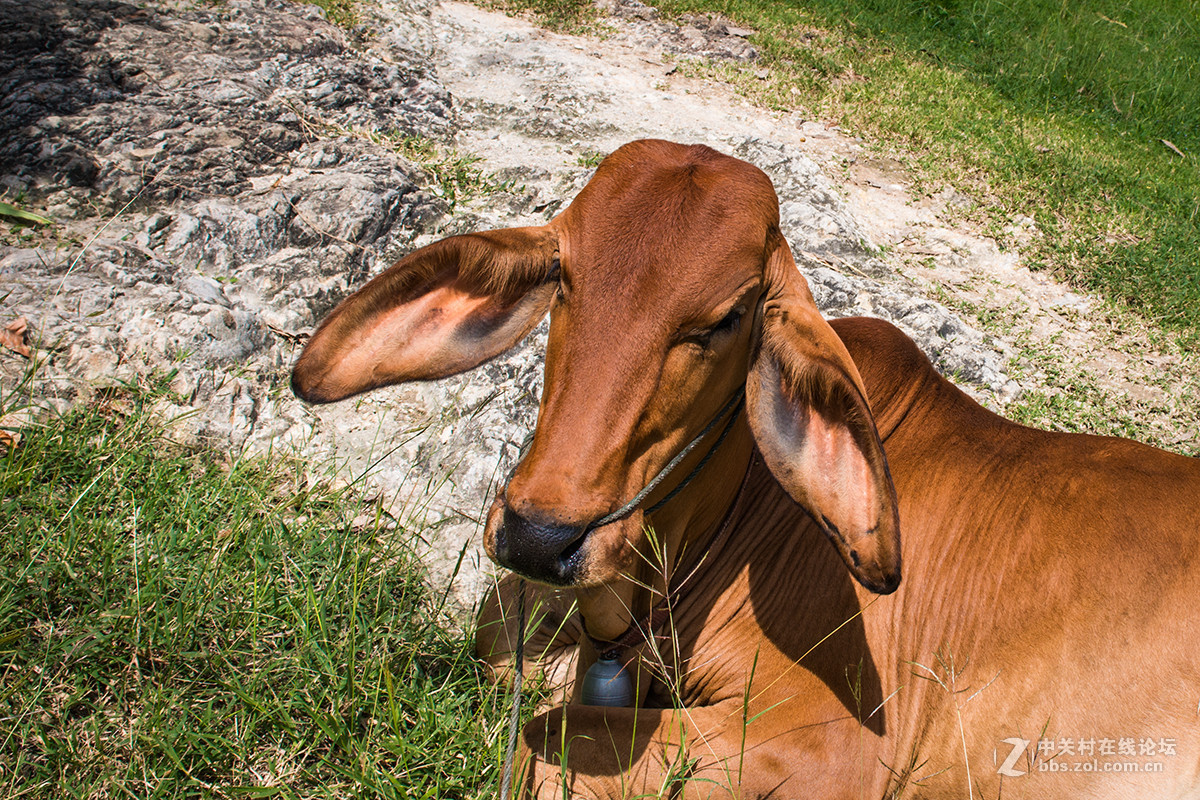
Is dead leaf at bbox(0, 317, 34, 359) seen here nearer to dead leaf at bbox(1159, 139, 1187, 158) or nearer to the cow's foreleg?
the cow's foreleg

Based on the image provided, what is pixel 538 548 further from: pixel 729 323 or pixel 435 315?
pixel 435 315

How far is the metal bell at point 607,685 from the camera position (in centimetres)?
247

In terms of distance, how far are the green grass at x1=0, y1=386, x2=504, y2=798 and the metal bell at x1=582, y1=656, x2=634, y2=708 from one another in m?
0.26

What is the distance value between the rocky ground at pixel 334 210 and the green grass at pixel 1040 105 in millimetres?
369

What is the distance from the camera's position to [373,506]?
328cm

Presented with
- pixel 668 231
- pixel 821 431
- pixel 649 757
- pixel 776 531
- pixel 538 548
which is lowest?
pixel 649 757

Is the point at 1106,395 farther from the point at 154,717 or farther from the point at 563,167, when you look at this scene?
the point at 154,717

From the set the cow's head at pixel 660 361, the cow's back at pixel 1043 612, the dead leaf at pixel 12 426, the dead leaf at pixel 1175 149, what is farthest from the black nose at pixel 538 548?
the dead leaf at pixel 1175 149

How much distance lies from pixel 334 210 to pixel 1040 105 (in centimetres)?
594

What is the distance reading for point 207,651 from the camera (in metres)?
2.27

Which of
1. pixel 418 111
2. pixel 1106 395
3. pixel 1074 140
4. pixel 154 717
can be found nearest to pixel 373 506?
pixel 154 717

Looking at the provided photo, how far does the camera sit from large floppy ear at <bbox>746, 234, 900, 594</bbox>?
1.97 meters

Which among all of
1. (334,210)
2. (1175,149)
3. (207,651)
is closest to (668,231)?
(207,651)

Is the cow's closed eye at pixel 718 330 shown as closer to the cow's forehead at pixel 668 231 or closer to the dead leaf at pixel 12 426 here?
the cow's forehead at pixel 668 231
